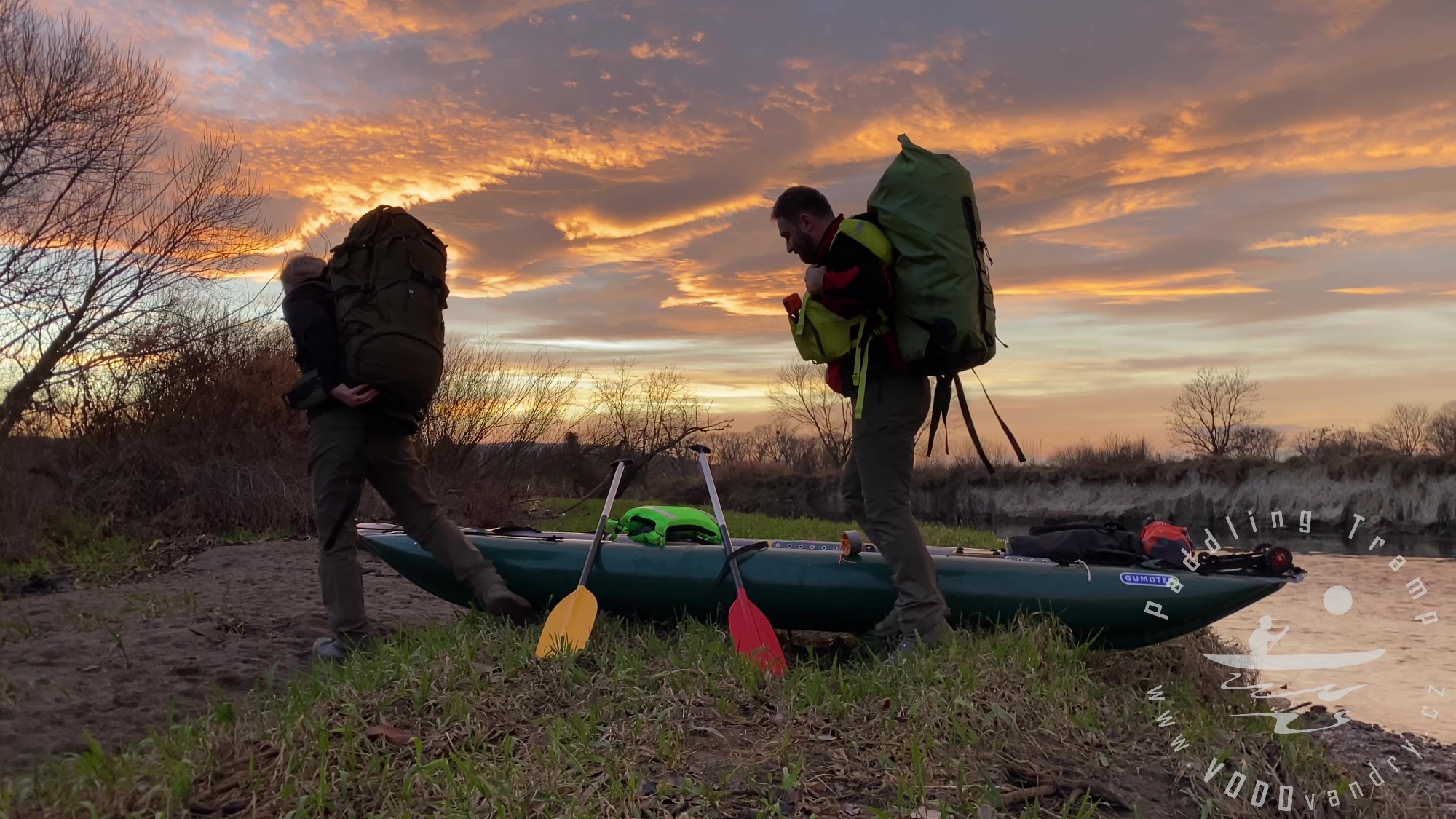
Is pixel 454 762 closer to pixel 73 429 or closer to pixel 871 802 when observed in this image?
pixel 871 802

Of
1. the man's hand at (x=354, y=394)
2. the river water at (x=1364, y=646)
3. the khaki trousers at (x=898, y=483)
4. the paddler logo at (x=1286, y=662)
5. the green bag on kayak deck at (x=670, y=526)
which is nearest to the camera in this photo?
the khaki trousers at (x=898, y=483)

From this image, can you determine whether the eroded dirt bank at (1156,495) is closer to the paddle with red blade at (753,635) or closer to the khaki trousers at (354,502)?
the paddle with red blade at (753,635)

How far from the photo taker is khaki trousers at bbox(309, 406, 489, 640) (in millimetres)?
4430

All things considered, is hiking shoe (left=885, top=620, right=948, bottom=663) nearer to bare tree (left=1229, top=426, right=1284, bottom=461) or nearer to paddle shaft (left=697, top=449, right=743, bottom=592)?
paddle shaft (left=697, top=449, right=743, bottom=592)

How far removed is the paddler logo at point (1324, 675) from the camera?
3219 mm

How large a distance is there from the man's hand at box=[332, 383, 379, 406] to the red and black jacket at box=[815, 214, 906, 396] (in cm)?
221

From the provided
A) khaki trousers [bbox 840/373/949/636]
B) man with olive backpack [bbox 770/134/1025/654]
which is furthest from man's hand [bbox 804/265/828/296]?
khaki trousers [bbox 840/373/949/636]

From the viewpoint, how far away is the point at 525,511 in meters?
14.8

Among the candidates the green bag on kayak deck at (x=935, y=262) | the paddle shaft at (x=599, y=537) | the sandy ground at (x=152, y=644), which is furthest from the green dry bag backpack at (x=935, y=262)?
the sandy ground at (x=152, y=644)

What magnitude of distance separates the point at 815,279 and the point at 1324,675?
20.6ft

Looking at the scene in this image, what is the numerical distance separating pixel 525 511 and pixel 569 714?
38.9 feet

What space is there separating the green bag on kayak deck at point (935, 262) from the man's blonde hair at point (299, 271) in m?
2.82

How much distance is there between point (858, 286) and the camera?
3.69 m

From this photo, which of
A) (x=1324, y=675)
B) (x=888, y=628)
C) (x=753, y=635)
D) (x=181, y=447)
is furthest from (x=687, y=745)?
(x=181, y=447)
